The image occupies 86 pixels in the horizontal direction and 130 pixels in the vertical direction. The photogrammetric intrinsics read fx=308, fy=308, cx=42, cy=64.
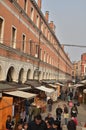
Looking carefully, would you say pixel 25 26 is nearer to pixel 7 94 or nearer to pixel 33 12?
pixel 33 12

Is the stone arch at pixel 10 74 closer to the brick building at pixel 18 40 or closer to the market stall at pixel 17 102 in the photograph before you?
the brick building at pixel 18 40

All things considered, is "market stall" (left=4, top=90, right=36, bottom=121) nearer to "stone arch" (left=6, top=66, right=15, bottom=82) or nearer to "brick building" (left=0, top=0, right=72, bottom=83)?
"brick building" (left=0, top=0, right=72, bottom=83)

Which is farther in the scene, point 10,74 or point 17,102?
point 10,74

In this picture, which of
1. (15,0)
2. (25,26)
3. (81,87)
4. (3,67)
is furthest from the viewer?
(81,87)

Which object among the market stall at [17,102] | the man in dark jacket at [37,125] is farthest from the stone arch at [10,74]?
the man in dark jacket at [37,125]

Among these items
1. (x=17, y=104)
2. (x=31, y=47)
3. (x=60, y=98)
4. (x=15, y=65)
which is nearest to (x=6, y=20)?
(x=15, y=65)

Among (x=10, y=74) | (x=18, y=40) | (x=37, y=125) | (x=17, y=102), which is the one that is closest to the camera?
(x=37, y=125)

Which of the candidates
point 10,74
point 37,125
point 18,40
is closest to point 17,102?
point 10,74

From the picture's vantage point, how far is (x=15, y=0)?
70.2 ft

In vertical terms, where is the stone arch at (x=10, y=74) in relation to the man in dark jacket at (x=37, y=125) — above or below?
above

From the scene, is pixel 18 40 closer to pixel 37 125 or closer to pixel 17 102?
pixel 17 102

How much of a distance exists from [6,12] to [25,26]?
5.97 meters

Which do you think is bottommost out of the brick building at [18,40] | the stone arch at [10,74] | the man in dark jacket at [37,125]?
the man in dark jacket at [37,125]

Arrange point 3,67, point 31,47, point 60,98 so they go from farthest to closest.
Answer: point 60,98
point 31,47
point 3,67
